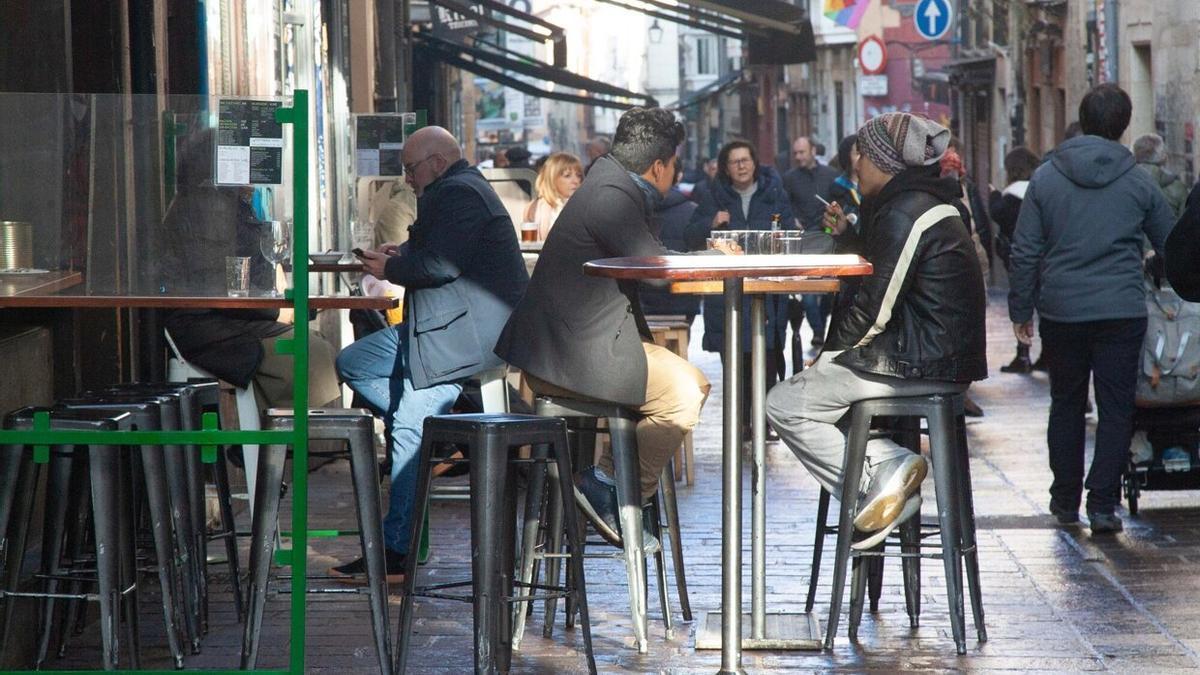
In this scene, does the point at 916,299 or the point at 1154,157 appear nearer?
the point at 916,299

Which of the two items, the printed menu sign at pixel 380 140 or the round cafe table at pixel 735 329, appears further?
the printed menu sign at pixel 380 140

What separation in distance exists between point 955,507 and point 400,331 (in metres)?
2.42

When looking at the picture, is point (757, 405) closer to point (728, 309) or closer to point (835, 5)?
point (728, 309)

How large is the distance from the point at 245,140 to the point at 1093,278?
3979mm

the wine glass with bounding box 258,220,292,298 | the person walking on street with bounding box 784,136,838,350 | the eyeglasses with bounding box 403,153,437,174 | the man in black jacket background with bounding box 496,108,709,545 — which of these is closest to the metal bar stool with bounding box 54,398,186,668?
the wine glass with bounding box 258,220,292,298

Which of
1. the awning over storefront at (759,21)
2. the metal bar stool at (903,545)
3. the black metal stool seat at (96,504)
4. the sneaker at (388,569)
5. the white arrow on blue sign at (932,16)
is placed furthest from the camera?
the white arrow on blue sign at (932,16)

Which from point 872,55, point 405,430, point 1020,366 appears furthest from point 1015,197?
point 872,55

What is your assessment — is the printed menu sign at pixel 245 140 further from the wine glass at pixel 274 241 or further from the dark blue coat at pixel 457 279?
the dark blue coat at pixel 457 279

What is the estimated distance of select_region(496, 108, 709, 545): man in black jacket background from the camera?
5930mm

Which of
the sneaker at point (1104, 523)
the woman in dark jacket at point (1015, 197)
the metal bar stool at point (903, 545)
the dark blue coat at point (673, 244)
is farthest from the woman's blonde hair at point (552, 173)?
the metal bar stool at point (903, 545)

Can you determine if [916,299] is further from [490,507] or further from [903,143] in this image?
[490,507]

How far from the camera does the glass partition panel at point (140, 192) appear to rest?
4988 mm

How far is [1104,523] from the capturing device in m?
7.78

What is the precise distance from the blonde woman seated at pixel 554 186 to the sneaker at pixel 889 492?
5766 mm
